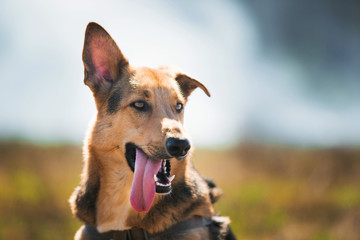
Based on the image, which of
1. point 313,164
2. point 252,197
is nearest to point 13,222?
point 252,197

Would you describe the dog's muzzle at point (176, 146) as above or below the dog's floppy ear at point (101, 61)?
below

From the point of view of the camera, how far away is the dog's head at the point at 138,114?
3199 mm

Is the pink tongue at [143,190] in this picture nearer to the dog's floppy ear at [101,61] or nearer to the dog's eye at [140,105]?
the dog's eye at [140,105]

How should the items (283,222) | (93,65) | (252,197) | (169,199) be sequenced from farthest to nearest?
(252,197) < (283,222) < (93,65) < (169,199)

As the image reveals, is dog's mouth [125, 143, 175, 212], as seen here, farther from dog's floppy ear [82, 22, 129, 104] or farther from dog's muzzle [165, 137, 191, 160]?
dog's floppy ear [82, 22, 129, 104]

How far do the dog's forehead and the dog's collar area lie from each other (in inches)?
58.7

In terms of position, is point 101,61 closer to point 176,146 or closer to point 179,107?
point 179,107

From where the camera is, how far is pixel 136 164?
3303 mm

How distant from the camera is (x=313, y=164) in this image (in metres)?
10.1

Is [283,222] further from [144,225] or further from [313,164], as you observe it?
[144,225]

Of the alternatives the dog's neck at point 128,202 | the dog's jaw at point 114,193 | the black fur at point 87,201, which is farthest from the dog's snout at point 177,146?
the black fur at point 87,201

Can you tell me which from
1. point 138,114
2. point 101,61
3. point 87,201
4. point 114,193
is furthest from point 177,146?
point 101,61

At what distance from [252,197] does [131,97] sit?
667 cm

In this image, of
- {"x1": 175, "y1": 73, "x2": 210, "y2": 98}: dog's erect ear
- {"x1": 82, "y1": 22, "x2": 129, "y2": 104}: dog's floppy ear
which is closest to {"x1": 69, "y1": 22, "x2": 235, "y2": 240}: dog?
{"x1": 82, "y1": 22, "x2": 129, "y2": 104}: dog's floppy ear
